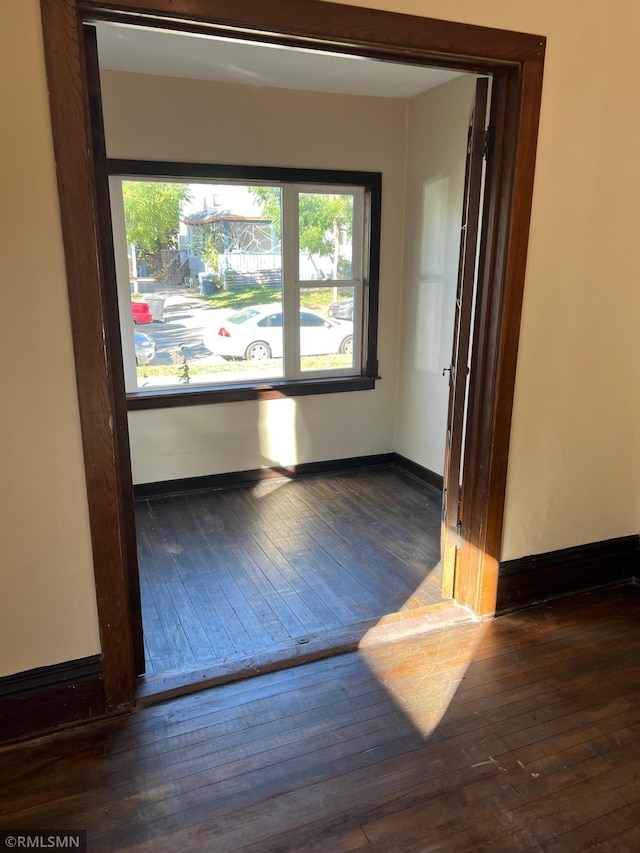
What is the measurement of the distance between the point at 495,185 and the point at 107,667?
7.40ft

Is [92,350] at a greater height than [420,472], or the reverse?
[92,350]

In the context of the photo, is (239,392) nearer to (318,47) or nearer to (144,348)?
(144,348)

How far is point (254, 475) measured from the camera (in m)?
4.43

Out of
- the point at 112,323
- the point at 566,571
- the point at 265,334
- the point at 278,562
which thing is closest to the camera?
the point at 112,323

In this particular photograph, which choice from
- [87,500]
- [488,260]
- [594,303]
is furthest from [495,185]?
[87,500]

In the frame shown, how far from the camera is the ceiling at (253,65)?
3.04 metres

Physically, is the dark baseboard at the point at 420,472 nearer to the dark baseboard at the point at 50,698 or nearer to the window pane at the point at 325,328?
the window pane at the point at 325,328

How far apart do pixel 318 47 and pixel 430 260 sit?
2.31 metres

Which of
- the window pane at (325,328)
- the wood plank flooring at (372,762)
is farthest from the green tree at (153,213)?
the wood plank flooring at (372,762)

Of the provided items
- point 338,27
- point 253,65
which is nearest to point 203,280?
point 253,65

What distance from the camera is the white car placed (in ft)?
13.9

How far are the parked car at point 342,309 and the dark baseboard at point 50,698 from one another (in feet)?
10.00

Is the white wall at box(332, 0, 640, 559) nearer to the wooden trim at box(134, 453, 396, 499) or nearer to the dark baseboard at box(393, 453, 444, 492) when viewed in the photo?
the dark baseboard at box(393, 453, 444, 492)

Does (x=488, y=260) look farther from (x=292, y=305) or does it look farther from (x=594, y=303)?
(x=292, y=305)
